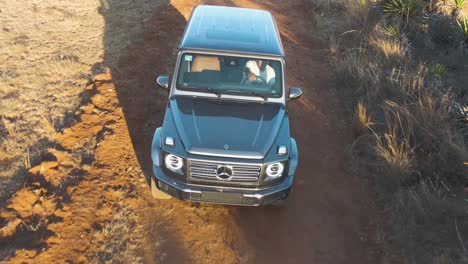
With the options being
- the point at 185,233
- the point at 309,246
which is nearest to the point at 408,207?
the point at 309,246

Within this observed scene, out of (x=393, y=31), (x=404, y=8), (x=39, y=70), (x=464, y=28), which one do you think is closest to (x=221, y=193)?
(x=39, y=70)

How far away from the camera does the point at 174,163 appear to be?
480 centimetres

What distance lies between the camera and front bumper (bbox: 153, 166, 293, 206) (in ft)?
15.7

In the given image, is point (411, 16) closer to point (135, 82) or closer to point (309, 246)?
point (135, 82)

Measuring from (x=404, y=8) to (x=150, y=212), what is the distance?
9033 millimetres

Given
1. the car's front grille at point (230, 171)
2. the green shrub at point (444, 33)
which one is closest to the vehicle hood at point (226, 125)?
the car's front grille at point (230, 171)

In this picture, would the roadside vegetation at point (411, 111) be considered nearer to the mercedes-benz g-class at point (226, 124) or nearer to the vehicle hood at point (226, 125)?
the mercedes-benz g-class at point (226, 124)

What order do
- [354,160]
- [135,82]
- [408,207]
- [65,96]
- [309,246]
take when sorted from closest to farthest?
[309,246]
[408,207]
[354,160]
[65,96]
[135,82]

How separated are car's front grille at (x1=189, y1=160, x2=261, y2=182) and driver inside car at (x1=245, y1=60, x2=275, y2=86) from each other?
1280 mm

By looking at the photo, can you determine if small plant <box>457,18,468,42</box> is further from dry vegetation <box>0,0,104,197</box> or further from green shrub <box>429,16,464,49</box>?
dry vegetation <box>0,0,104,197</box>

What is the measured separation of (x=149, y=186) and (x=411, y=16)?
28.9ft

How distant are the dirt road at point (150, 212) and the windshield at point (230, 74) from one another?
156 centimetres

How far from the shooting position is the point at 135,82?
28.6 ft

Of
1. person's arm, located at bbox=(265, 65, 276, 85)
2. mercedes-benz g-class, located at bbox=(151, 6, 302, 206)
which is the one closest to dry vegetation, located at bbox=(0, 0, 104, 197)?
mercedes-benz g-class, located at bbox=(151, 6, 302, 206)
